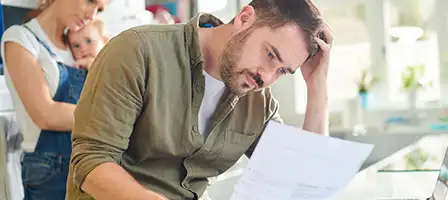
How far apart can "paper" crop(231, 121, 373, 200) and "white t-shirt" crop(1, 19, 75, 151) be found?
880 millimetres

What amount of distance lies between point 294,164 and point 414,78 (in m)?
2.52

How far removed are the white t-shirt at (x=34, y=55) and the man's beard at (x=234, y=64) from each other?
0.70 metres

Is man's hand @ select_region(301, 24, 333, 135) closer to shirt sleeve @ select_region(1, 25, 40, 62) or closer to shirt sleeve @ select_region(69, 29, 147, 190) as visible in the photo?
shirt sleeve @ select_region(69, 29, 147, 190)

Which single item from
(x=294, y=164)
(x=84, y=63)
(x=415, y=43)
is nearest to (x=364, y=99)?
(x=415, y=43)

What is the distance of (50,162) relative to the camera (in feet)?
5.05

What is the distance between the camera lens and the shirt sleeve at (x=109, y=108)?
832 mm

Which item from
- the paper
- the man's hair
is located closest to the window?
the man's hair

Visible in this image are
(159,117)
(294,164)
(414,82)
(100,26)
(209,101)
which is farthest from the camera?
(414,82)

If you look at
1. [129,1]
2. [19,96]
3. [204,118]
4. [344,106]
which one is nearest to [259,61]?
[204,118]

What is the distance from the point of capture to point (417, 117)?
309 centimetres

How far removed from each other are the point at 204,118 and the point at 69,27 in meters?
0.72

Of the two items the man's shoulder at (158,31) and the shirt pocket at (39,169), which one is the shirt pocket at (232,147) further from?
the shirt pocket at (39,169)

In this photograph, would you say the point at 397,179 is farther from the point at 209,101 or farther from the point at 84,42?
the point at 84,42

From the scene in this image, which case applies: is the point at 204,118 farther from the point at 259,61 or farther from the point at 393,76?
the point at 393,76
